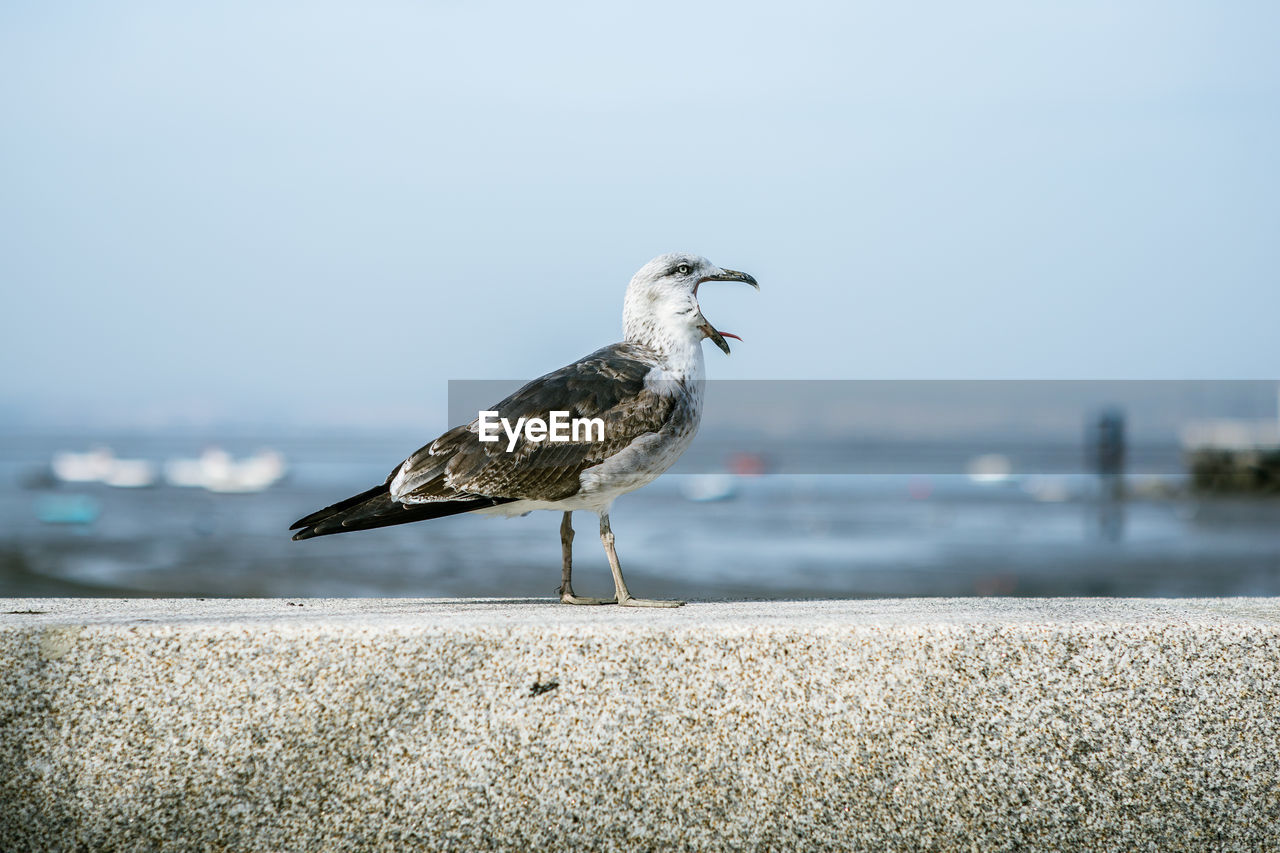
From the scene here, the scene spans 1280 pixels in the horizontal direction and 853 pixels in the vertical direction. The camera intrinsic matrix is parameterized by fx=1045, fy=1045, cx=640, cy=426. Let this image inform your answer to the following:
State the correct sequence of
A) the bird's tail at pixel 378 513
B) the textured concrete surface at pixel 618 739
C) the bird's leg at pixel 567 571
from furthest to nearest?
the bird's leg at pixel 567 571 < the bird's tail at pixel 378 513 < the textured concrete surface at pixel 618 739

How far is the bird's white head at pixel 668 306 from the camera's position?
476 centimetres

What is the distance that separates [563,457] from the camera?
432 centimetres

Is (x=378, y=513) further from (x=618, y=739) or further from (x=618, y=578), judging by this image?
(x=618, y=739)

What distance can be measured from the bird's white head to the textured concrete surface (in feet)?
5.51

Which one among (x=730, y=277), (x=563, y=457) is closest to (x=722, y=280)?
(x=730, y=277)

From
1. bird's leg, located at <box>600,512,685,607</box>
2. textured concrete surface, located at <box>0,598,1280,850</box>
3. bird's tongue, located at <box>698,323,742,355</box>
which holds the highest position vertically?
bird's tongue, located at <box>698,323,742,355</box>

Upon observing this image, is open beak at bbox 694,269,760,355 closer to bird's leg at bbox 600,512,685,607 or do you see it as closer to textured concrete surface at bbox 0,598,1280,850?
bird's leg at bbox 600,512,685,607

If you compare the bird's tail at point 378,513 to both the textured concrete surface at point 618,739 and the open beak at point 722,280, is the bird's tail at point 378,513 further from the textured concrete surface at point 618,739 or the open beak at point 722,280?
the open beak at point 722,280

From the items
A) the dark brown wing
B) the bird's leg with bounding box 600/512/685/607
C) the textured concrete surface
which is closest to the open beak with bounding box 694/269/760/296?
the dark brown wing

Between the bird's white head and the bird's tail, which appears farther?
the bird's white head

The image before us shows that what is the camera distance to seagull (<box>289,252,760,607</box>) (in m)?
4.28

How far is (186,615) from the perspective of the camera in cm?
383

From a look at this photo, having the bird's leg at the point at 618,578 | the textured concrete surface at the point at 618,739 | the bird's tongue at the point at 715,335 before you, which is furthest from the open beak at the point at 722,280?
the textured concrete surface at the point at 618,739

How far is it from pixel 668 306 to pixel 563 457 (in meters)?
0.94
